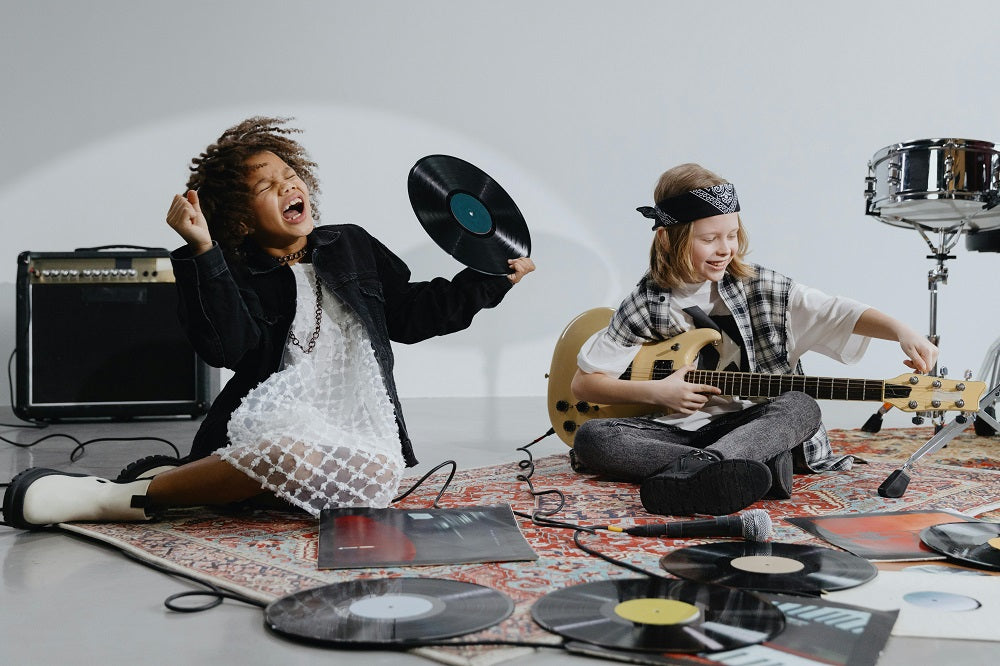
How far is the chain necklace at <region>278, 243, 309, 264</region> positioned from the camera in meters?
1.54

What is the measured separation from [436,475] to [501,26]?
2.51 metres

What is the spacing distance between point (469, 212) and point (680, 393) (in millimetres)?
556

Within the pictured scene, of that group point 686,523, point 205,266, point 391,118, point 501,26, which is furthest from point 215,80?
point 686,523

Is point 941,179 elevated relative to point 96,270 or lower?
elevated

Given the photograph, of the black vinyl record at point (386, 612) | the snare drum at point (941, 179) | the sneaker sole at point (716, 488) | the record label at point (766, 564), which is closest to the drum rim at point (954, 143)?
the snare drum at point (941, 179)

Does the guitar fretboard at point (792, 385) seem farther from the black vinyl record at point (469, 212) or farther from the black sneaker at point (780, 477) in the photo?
the black vinyl record at point (469, 212)

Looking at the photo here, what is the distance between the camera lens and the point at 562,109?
3920 mm

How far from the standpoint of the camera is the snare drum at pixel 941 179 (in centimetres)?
221

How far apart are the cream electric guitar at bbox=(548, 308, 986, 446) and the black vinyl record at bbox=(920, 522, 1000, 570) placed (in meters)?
0.34

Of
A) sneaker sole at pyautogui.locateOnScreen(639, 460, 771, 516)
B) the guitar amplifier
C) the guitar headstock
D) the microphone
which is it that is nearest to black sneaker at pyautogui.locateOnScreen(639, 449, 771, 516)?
sneaker sole at pyautogui.locateOnScreen(639, 460, 771, 516)

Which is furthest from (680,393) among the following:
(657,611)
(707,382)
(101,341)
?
(101,341)

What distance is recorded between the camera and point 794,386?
1708 mm

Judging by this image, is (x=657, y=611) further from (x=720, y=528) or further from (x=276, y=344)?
(x=276, y=344)

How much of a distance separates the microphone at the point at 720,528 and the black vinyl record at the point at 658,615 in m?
0.27
